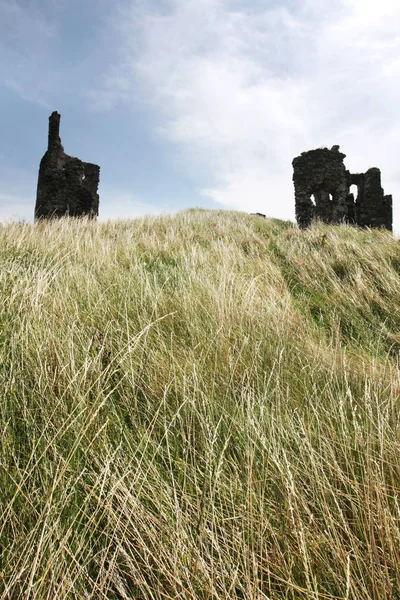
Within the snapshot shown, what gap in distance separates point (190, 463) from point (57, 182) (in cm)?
1494

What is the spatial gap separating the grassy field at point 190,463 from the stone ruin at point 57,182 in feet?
42.7

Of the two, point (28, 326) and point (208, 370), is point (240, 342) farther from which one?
point (28, 326)

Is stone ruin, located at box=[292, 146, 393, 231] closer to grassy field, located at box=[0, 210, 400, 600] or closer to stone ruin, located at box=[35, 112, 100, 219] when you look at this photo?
stone ruin, located at box=[35, 112, 100, 219]

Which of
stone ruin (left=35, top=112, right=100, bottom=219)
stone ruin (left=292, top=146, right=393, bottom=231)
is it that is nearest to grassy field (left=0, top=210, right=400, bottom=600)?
stone ruin (left=35, top=112, right=100, bottom=219)

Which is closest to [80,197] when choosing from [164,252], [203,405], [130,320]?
[164,252]

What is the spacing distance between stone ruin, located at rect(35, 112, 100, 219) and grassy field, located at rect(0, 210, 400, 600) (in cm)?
1301

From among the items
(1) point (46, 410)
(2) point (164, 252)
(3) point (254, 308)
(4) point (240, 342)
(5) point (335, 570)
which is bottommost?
(5) point (335, 570)

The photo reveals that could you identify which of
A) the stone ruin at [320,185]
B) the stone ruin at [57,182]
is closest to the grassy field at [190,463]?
the stone ruin at [57,182]

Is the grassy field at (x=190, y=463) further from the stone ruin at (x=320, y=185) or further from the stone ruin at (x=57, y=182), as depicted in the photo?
the stone ruin at (x=320, y=185)

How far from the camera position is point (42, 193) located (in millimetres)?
13961

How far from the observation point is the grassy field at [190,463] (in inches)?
31.0

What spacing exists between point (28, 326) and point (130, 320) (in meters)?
0.59

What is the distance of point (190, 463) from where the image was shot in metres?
1.12

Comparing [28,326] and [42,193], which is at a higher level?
[42,193]
